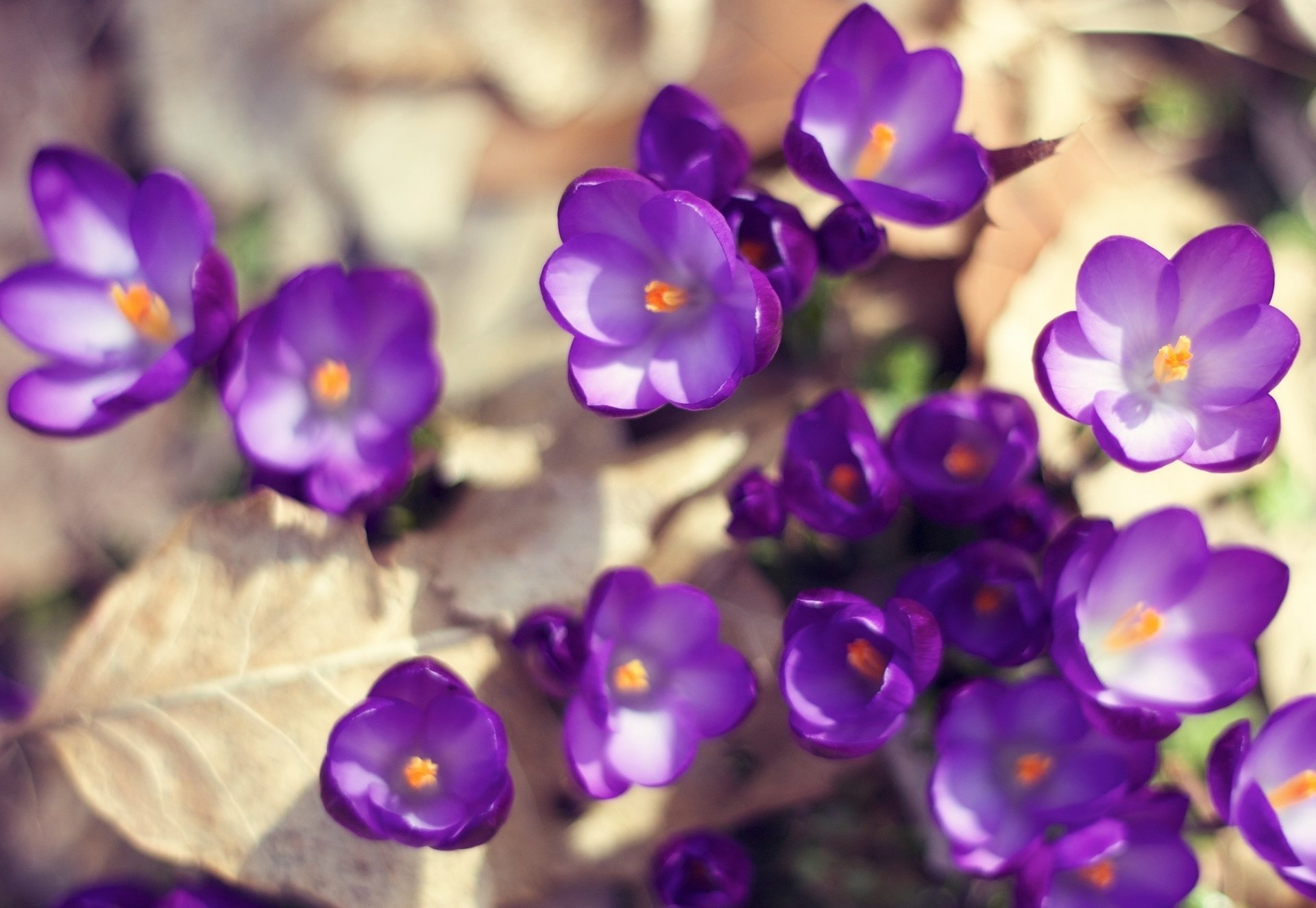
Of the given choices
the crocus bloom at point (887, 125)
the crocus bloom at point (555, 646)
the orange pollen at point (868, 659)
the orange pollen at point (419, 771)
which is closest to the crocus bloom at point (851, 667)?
the orange pollen at point (868, 659)

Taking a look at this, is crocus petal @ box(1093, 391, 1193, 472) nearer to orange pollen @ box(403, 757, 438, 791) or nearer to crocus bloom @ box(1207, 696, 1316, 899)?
crocus bloom @ box(1207, 696, 1316, 899)

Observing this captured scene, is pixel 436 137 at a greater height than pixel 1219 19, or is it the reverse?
pixel 1219 19

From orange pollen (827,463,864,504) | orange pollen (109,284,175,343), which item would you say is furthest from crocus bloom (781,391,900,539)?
orange pollen (109,284,175,343)

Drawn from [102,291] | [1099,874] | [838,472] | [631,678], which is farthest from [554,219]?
[1099,874]

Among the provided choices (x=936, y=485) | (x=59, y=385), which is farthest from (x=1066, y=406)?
(x=59, y=385)

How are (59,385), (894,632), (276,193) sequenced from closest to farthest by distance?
(894,632) → (59,385) → (276,193)

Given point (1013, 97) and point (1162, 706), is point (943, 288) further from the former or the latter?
point (1162, 706)

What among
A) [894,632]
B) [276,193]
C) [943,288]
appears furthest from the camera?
[276,193]
